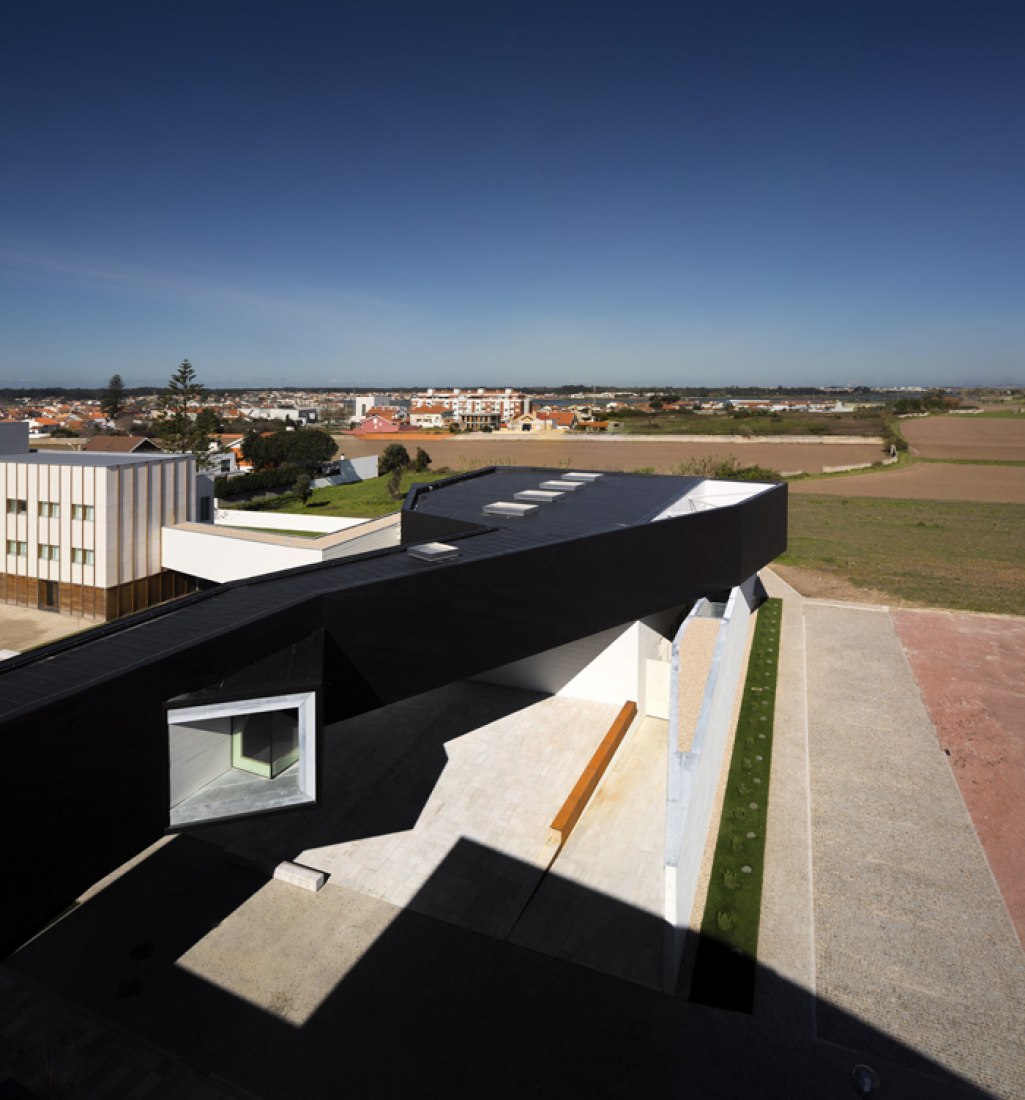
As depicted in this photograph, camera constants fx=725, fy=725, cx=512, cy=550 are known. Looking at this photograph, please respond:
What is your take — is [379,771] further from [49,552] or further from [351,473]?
[351,473]

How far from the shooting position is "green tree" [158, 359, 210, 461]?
146 feet

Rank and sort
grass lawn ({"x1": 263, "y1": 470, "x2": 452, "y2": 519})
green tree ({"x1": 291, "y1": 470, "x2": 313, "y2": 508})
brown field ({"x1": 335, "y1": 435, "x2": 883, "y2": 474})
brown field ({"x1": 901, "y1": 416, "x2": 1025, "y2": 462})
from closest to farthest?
grass lawn ({"x1": 263, "y1": 470, "x2": 452, "y2": 519})
green tree ({"x1": 291, "y1": 470, "x2": 313, "y2": 508})
brown field ({"x1": 335, "y1": 435, "x2": 883, "y2": 474})
brown field ({"x1": 901, "y1": 416, "x2": 1025, "y2": 462})

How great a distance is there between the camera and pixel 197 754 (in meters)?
7.17

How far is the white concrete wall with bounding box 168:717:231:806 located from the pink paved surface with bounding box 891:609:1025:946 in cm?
1004

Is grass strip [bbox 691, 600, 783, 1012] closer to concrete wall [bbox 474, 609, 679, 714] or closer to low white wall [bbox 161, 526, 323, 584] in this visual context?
concrete wall [bbox 474, 609, 679, 714]

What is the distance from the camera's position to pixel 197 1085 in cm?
696

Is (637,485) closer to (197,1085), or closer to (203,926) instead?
(203,926)

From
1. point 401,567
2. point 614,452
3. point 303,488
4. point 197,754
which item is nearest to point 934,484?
point 614,452

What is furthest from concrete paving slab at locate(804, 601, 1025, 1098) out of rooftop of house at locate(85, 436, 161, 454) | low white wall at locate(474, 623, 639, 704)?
rooftop of house at locate(85, 436, 161, 454)

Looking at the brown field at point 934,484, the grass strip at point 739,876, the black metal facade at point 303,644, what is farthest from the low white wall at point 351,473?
the grass strip at point 739,876

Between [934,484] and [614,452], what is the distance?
29364 millimetres

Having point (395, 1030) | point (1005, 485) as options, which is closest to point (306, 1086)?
point (395, 1030)

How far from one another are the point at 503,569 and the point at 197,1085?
6.62m

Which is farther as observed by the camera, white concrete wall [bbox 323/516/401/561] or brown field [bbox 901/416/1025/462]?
brown field [bbox 901/416/1025/462]
